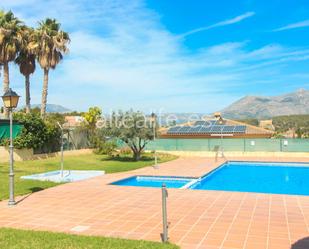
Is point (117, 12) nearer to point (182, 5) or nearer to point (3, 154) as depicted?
point (182, 5)

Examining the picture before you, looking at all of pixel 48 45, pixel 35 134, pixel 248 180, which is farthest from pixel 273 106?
pixel 35 134

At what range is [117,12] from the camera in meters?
16.9

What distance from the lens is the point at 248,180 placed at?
17547 mm

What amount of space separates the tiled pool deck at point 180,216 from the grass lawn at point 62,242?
47 centimetres

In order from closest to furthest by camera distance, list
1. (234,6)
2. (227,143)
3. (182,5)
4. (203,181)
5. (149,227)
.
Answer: (149,227)
(203,181)
(182,5)
(234,6)
(227,143)

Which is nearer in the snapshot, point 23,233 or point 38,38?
point 23,233

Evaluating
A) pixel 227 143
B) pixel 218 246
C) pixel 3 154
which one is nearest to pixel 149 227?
pixel 218 246

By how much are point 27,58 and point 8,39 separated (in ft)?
8.43

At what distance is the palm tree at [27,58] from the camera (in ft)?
88.5

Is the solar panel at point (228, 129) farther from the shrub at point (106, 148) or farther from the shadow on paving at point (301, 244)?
the shadow on paving at point (301, 244)

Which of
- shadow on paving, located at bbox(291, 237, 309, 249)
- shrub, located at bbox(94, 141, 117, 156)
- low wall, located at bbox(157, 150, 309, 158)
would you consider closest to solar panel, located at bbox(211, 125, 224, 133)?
low wall, located at bbox(157, 150, 309, 158)

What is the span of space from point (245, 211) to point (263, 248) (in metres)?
2.78

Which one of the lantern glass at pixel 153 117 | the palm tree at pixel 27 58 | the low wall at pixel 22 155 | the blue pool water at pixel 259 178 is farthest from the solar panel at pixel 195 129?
the palm tree at pixel 27 58

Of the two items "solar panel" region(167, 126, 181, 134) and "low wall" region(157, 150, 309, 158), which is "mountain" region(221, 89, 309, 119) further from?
"low wall" region(157, 150, 309, 158)
